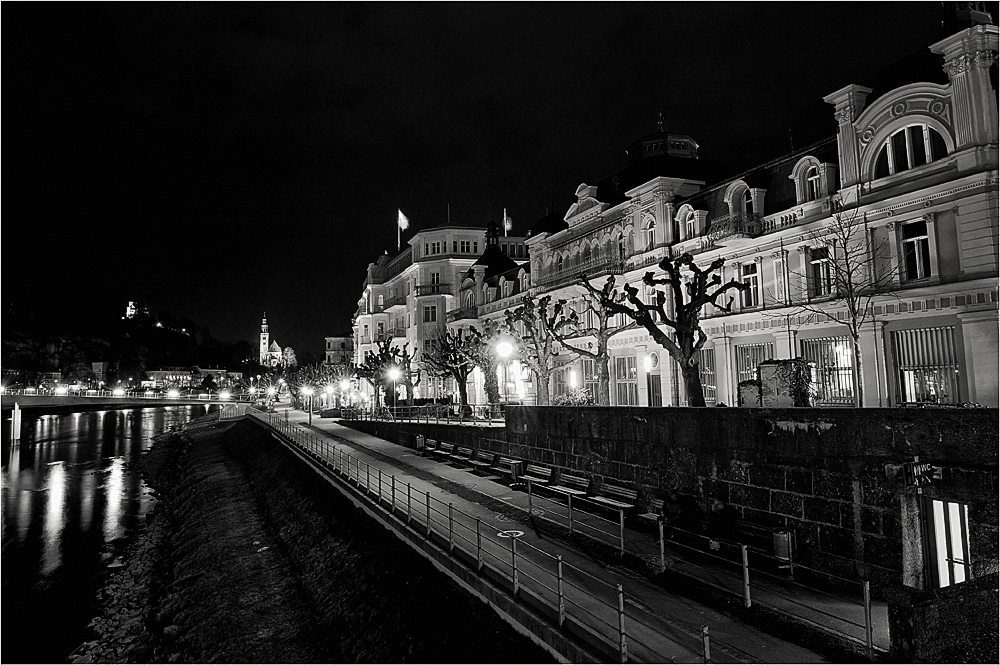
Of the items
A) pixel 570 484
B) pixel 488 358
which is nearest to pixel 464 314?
pixel 488 358

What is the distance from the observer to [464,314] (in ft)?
186

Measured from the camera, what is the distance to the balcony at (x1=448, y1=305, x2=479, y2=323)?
55.6 metres

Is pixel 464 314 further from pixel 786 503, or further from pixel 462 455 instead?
pixel 786 503

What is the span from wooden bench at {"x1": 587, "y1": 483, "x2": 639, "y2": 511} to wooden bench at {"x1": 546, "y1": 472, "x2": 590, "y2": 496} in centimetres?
51

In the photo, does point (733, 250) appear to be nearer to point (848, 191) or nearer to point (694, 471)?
point (848, 191)

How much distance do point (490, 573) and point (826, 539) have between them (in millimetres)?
6277

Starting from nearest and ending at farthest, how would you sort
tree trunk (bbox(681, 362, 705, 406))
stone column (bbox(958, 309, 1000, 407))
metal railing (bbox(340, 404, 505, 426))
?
tree trunk (bbox(681, 362, 705, 406))
stone column (bbox(958, 309, 1000, 407))
metal railing (bbox(340, 404, 505, 426))

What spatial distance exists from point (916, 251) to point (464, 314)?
1539 inches

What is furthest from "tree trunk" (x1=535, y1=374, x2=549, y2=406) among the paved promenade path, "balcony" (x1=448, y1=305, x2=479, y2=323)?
"balcony" (x1=448, y1=305, x2=479, y2=323)

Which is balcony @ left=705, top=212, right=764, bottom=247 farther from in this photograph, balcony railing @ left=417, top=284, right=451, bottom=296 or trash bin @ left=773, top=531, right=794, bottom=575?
balcony railing @ left=417, top=284, right=451, bottom=296

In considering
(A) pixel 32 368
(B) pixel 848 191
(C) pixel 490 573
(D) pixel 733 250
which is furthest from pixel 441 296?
(A) pixel 32 368

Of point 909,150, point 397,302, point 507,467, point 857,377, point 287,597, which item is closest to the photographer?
point 287,597

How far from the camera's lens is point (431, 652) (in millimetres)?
10984

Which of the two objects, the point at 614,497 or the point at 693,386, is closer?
the point at 614,497
